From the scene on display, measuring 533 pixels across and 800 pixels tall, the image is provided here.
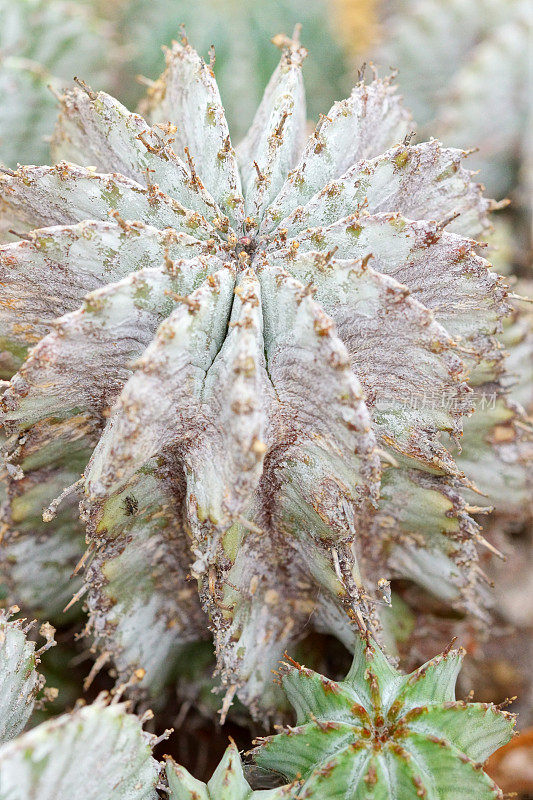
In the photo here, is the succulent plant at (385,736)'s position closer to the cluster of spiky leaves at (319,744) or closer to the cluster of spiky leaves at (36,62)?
the cluster of spiky leaves at (319,744)

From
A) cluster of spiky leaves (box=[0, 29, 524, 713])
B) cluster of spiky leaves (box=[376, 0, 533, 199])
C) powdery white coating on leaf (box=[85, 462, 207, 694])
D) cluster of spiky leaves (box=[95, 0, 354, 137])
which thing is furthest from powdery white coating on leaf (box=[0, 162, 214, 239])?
cluster of spiky leaves (box=[376, 0, 533, 199])

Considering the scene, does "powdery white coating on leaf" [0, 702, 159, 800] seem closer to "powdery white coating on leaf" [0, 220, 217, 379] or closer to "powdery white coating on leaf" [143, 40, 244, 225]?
"powdery white coating on leaf" [0, 220, 217, 379]

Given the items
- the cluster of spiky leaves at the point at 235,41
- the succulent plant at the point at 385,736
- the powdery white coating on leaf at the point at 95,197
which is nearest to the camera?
the succulent plant at the point at 385,736

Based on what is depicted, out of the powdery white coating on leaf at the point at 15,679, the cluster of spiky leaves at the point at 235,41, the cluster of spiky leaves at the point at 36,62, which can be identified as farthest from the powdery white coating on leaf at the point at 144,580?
the cluster of spiky leaves at the point at 235,41

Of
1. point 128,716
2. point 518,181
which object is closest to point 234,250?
point 128,716

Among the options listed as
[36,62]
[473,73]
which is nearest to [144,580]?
[36,62]
